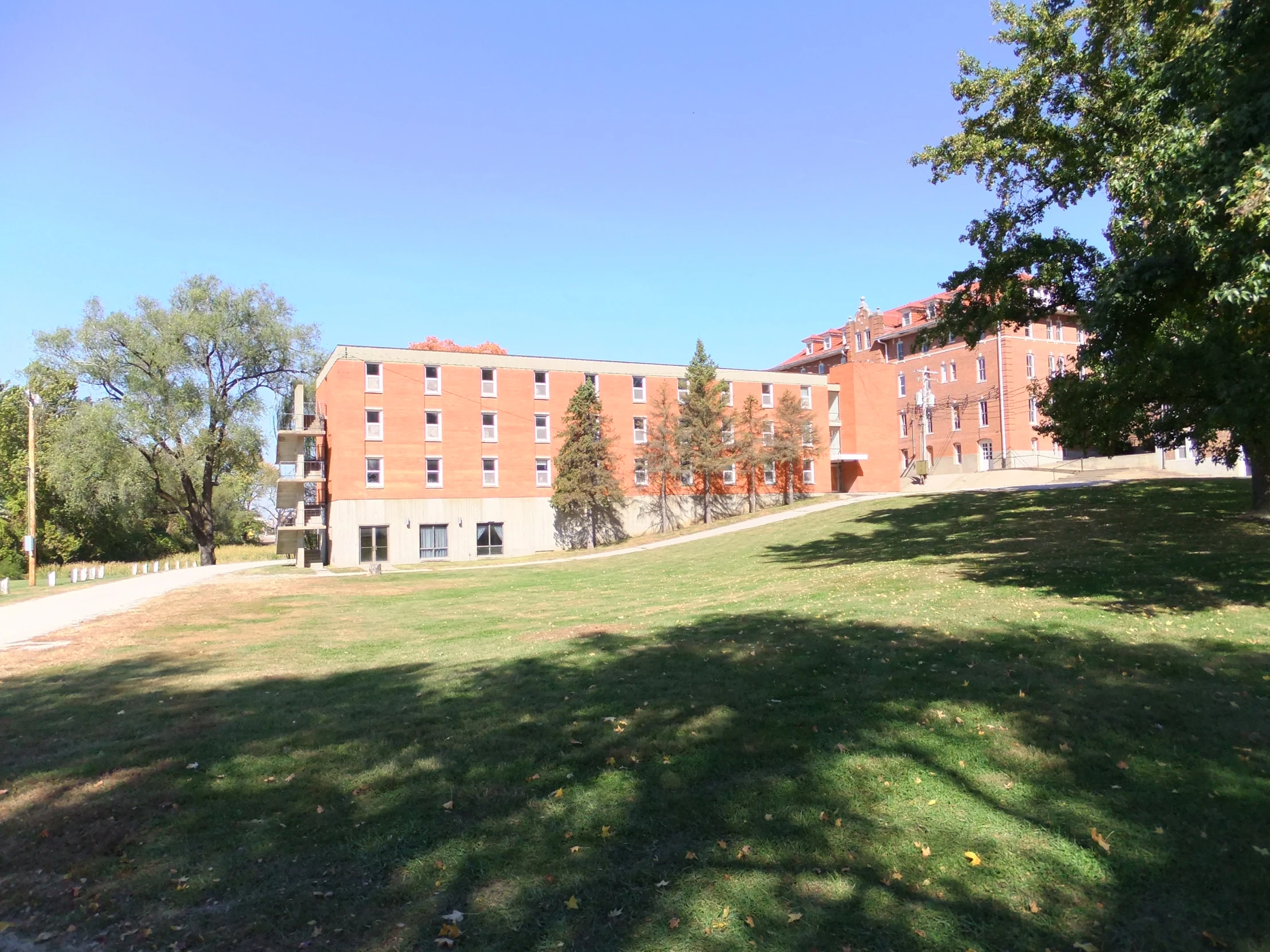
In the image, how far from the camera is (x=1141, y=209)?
11711 mm

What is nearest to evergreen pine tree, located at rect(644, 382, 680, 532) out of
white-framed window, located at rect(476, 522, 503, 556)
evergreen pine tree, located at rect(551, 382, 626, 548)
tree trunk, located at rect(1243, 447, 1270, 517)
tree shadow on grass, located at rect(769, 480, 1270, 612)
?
evergreen pine tree, located at rect(551, 382, 626, 548)

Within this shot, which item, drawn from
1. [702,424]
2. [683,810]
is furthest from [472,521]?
[683,810]

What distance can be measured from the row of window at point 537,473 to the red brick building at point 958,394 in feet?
22.5

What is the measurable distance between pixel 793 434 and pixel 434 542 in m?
22.8

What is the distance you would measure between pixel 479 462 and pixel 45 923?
42.6 m

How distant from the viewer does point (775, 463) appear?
53.1 meters

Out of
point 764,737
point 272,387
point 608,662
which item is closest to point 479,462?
point 272,387

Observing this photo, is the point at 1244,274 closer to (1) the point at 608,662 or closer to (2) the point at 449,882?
(1) the point at 608,662

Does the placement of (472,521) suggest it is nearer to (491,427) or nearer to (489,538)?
(489,538)

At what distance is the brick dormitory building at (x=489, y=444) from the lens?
144ft

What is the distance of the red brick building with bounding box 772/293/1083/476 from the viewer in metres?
57.7

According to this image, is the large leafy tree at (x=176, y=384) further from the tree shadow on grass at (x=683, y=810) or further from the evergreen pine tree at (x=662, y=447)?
the tree shadow on grass at (x=683, y=810)

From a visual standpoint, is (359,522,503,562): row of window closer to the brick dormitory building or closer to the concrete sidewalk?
the brick dormitory building

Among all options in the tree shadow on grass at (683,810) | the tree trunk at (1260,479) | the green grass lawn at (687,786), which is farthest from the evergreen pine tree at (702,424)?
the tree shadow on grass at (683,810)
